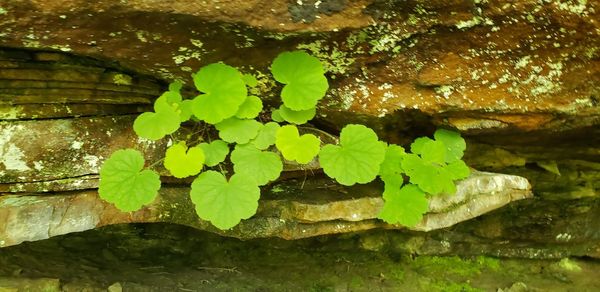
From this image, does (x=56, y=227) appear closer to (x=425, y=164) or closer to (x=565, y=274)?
(x=425, y=164)

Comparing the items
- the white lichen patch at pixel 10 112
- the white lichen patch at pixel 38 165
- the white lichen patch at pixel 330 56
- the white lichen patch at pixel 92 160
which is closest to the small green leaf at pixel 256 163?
the white lichen patch at pixel 330 56

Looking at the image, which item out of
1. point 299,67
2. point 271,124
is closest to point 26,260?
point 271,124

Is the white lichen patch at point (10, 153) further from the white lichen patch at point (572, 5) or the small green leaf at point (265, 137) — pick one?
the white lichen patch at point (572, 5)

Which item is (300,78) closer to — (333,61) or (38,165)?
(333,61)

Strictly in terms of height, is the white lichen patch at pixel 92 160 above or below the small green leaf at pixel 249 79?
below

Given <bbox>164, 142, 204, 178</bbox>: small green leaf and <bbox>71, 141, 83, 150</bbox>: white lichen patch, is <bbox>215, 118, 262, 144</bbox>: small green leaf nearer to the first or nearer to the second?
<bbox>164, 142, 204, 178</bbox>: small green leaf

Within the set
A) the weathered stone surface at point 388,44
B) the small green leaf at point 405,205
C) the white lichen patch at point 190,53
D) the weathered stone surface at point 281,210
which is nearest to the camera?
the weathered stone surface at point 388,44
